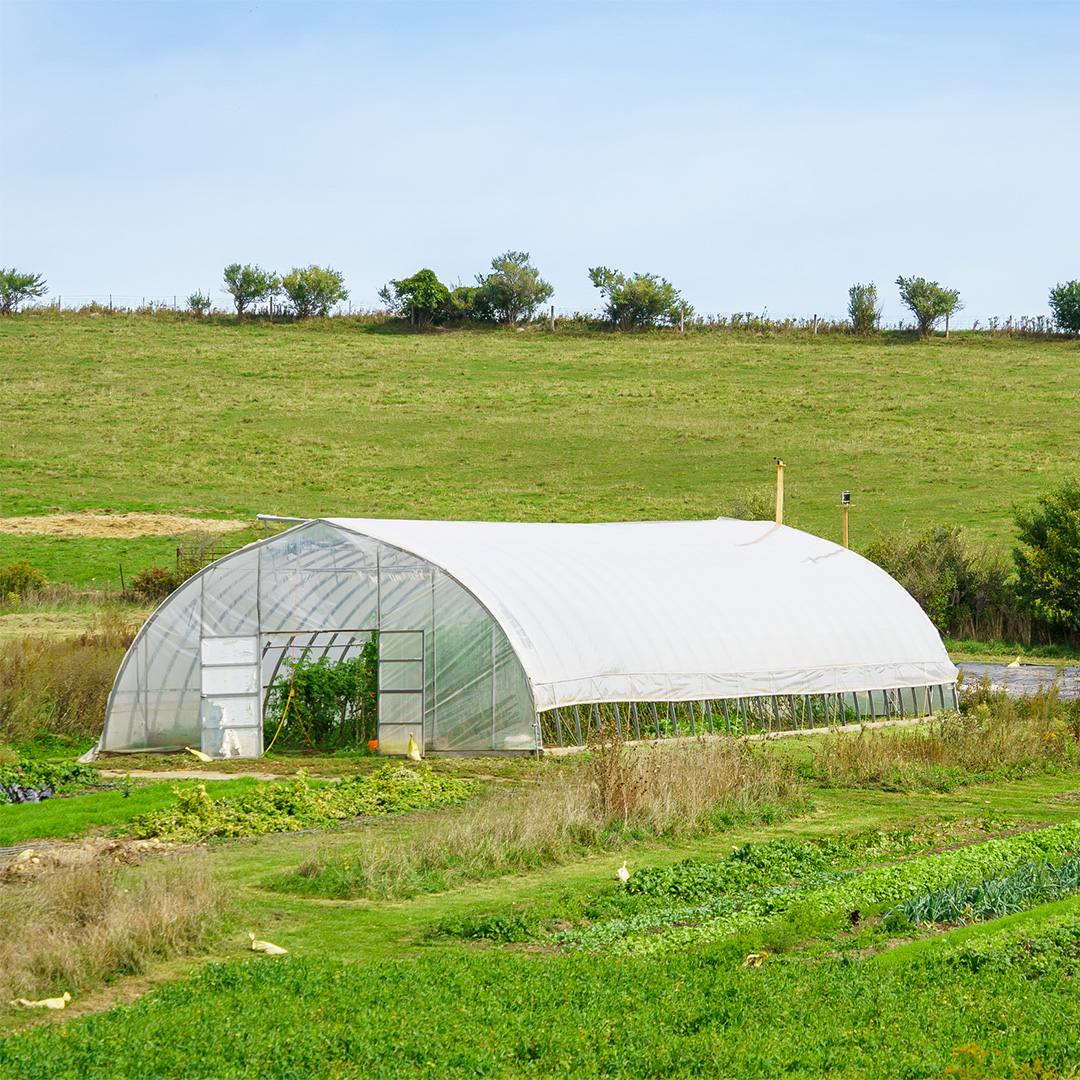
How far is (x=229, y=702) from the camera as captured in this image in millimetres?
21609

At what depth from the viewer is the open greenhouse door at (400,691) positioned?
2083cm

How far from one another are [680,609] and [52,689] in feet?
36.5

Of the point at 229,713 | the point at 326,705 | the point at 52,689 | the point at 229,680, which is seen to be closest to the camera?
the point at 229,713

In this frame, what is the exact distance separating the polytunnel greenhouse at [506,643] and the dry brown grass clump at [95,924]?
9637 mm

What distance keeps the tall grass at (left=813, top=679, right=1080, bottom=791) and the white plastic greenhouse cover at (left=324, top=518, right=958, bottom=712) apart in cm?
283

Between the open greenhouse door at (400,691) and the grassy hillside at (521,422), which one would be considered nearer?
the open greenhouse door at (400,691)

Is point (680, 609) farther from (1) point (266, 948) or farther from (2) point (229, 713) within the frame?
(1) point (266, 948)

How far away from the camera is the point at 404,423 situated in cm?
6669

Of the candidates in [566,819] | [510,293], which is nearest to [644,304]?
[510,293]

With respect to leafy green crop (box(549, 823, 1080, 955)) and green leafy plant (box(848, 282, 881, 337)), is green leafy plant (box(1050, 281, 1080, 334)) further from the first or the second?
leafy green crop (box(549, 823, 1080, 955))

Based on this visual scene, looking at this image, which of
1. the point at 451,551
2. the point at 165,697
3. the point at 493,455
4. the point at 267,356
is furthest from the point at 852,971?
the point at 267,356

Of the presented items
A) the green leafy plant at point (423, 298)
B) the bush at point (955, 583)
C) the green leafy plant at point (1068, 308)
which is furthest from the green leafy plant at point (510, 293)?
the bush at point (955, 583)

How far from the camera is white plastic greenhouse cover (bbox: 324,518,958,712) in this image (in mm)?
21016

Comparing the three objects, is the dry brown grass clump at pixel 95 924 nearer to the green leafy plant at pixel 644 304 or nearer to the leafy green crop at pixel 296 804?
the leafy green crop at pixel 296 804
